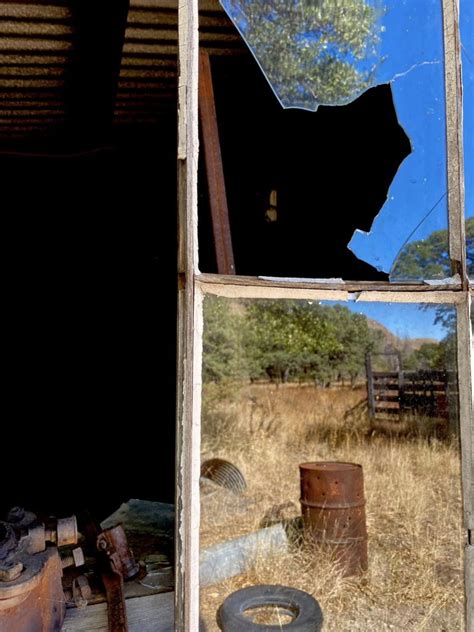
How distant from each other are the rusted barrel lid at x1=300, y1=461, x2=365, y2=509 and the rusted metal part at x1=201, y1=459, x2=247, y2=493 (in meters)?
2.68

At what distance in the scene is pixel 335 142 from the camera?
5.72 meters

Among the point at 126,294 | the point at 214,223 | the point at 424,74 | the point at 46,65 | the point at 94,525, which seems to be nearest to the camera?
Answer: the point at 424,74

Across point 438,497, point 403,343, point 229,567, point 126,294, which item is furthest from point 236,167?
point 403,343

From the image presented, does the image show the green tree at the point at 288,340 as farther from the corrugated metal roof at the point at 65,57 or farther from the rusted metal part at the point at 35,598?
the rusted metal part at the point at 35,598

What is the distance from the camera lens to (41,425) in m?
7.36

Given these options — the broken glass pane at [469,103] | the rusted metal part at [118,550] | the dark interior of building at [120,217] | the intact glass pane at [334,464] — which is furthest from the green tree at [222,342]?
the rusted metal part at [118,550]

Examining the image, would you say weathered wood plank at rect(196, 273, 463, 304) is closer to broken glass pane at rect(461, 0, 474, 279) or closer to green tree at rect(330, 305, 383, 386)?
broken glass pane at rect(461, 0, 474, 279)

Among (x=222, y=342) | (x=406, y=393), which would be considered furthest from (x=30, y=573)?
(x=222, y=342)

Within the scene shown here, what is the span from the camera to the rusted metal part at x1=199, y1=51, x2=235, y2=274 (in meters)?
3.87

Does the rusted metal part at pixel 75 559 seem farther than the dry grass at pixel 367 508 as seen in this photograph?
No

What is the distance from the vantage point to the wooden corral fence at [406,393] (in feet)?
37.8

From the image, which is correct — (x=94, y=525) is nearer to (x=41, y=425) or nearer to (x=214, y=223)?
(x=214, y=223)

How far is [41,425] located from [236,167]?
3920 mm

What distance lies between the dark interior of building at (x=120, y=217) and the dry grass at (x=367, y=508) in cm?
139
